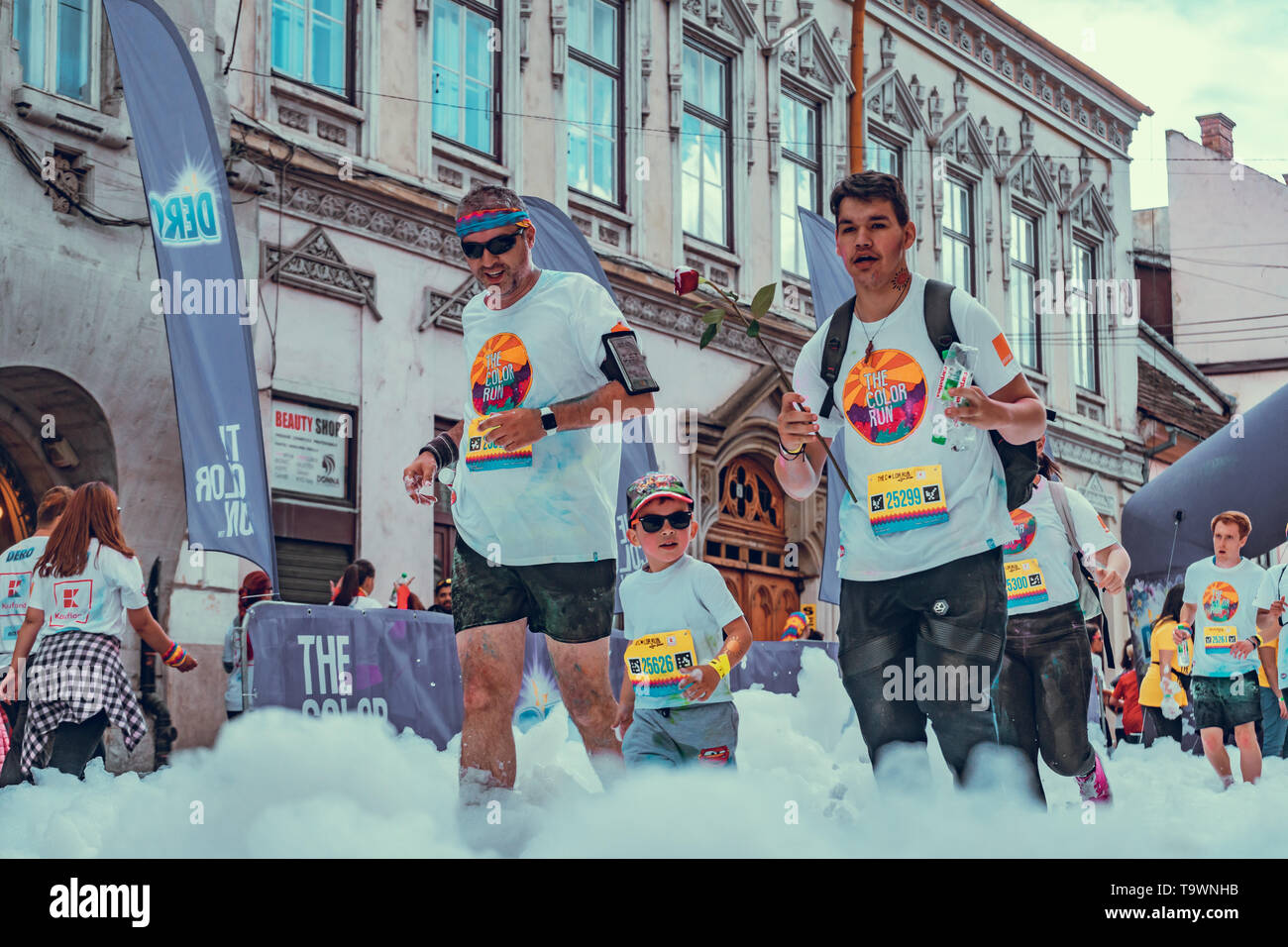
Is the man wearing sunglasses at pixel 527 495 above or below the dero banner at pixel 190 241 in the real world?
below

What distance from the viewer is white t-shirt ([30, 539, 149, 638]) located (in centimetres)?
671

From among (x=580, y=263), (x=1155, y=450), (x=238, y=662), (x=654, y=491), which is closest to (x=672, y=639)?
(x=654, y=491)

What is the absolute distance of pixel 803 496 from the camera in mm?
4652

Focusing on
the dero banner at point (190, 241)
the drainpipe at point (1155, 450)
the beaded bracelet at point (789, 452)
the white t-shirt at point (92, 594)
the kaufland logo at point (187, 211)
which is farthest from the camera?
the drainpipe at point (1155, 450)

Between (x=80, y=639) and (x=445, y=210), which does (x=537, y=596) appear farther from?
(x=445, y=210)

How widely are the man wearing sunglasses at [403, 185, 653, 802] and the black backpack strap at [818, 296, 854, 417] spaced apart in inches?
20.9

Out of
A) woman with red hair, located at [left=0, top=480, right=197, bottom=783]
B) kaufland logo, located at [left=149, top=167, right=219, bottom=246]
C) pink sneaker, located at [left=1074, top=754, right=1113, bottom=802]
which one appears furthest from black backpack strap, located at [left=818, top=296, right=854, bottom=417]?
kaufland logo, located at [left=149, top=167, right=219, bottom=246]

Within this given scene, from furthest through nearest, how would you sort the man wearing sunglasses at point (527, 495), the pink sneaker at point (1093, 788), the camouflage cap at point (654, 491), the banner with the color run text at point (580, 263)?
the banner with the color run text at point (580, 263)
the pink sneaker at point (1093, 788)
the camouflage cap at point (654, 491)
the man wearing sunglasses at point (527, 495)

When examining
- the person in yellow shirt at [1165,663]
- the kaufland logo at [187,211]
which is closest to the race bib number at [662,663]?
the kaufland logo at [187,211]

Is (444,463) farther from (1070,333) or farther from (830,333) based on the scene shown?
(1070,333)

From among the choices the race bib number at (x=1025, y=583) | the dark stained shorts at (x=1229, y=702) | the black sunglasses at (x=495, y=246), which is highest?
the black sunglasses at (x=495, y=246)

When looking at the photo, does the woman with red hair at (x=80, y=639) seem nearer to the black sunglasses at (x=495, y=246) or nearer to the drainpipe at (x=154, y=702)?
the black sunglasses at (x=495, y=246)

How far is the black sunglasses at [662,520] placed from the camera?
548 centimetres
